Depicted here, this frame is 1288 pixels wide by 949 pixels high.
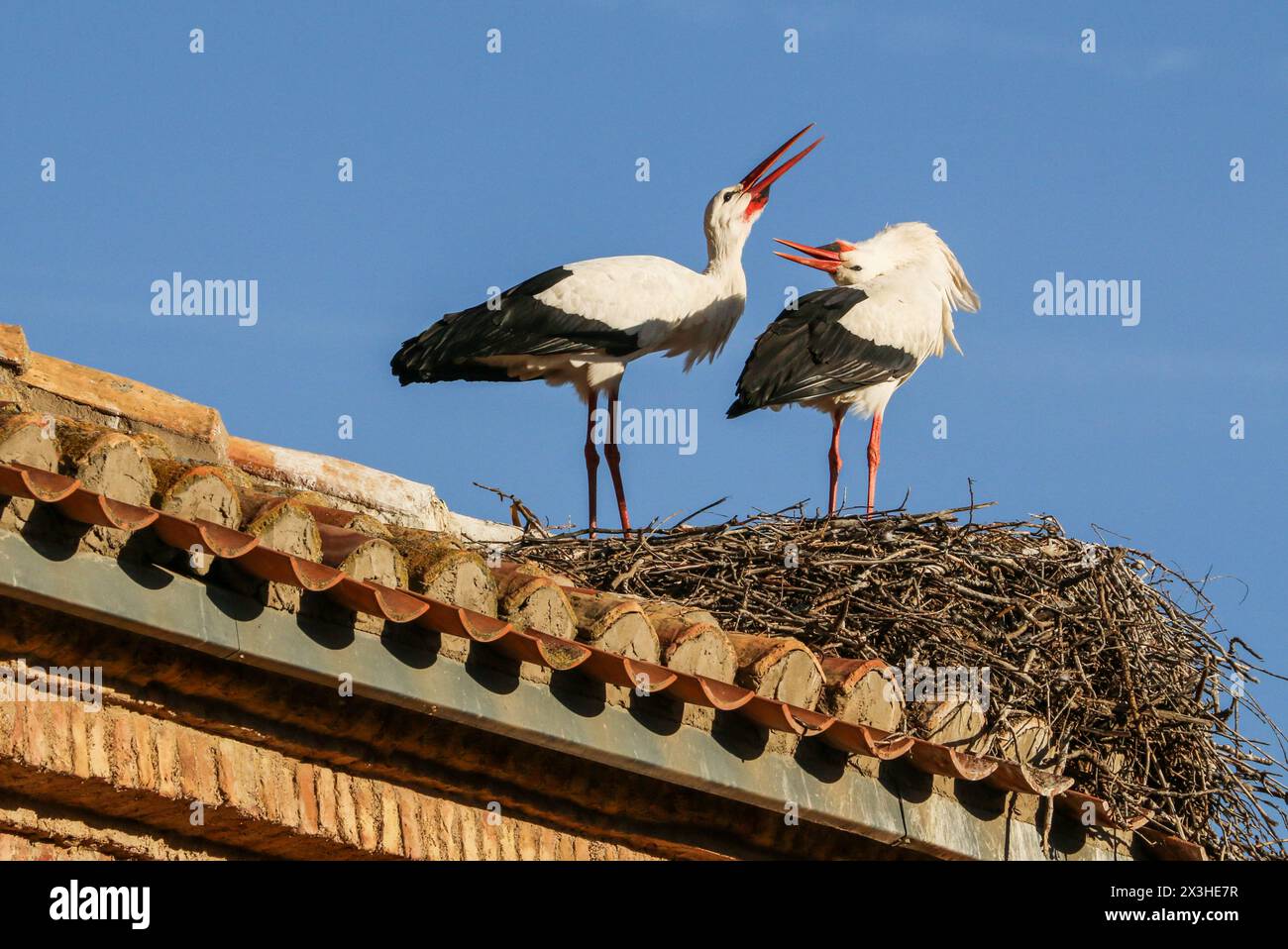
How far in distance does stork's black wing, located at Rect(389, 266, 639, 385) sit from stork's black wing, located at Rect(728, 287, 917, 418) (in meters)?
0.65

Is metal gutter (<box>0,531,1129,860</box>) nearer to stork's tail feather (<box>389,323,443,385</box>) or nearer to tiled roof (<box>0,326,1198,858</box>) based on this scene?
tiled roof (<box>0,326,1198,858</box>)

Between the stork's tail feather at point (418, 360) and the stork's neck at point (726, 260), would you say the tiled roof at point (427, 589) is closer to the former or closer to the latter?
the stork's tail feather at point (418, 360)

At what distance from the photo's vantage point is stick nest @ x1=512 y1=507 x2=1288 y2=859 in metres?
6.64

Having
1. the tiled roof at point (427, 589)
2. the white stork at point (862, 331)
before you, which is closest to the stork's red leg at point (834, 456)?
the white stork at point (862, 331)

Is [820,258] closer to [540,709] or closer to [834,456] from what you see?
[834,456]

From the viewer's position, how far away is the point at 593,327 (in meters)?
9.24

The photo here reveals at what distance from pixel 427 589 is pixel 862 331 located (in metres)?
5.49

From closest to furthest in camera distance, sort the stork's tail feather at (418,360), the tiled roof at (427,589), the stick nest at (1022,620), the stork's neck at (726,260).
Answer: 1. the tiled roof at (427,589)
2. the stick nest at (1022,620)
3. the stork's tail feather at (418,360)
4. the stork's neck at (726,260)

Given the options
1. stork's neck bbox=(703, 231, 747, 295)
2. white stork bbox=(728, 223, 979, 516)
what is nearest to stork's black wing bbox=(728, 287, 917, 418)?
white stork bbox=(728, 223, 979, 516)

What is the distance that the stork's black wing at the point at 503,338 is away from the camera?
353 inches

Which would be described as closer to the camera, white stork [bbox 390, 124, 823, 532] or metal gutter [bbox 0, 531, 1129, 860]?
metal gutter [bbox 0, 531, 1129, 860]

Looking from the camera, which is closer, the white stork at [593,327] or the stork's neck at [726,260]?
the white stork at [593,327]
